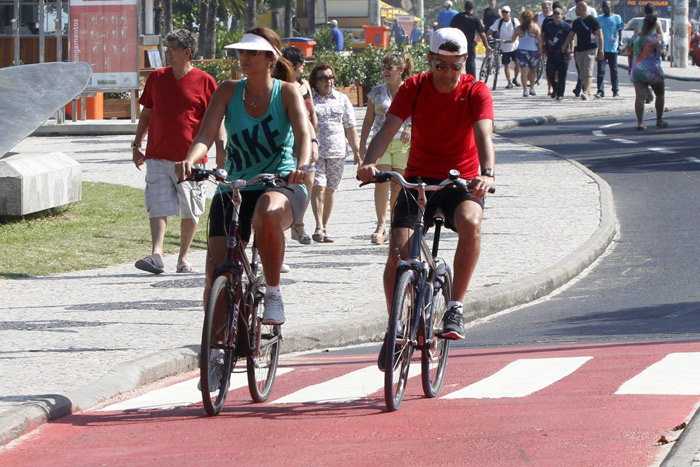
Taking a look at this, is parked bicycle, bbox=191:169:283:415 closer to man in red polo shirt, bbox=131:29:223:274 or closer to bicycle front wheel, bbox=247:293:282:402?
bicycle front wheel, bbox=247:293:282:402

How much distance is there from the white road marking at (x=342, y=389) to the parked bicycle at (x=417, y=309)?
0.36 meters

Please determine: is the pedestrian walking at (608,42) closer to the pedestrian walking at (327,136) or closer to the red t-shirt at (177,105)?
the pedestrian walking at (327,136)

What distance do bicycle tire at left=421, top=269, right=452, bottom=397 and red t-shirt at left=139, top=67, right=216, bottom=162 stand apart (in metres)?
4.35

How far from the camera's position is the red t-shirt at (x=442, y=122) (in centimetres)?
725

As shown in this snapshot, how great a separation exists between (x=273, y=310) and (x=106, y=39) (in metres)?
19.8

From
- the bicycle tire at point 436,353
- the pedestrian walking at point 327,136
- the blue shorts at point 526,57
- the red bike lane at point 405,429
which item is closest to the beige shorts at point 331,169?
the pedestrian walking at point 327,136

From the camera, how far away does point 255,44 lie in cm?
714

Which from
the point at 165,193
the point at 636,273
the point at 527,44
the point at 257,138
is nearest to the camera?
the point at 257,138

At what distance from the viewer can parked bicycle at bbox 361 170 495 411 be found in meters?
6.64

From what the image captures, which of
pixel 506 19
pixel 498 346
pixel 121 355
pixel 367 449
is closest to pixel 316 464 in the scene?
pixel 367 449

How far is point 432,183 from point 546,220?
25.9ft

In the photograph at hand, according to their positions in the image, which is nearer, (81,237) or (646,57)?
(81,237)

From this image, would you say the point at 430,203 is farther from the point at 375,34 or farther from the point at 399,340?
the point at 375,34

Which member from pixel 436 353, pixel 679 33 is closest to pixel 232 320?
pixel 436 353
